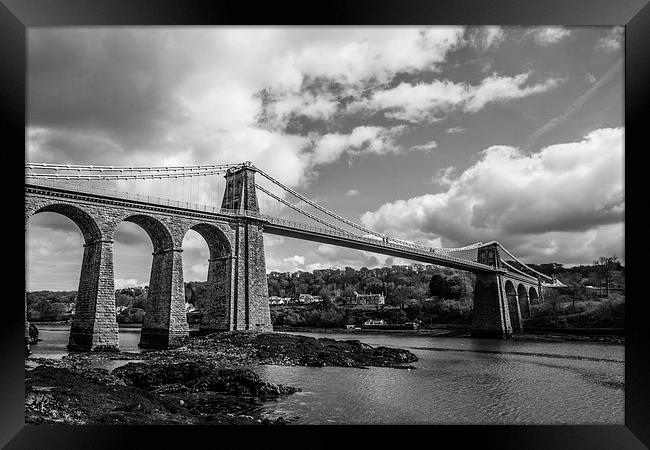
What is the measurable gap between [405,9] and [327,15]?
3.10 ft

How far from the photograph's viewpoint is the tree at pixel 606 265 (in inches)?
423

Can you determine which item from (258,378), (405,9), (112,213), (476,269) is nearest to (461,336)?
(476,269)

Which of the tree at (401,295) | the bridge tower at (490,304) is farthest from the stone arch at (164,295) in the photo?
the bridge tower at (490,304)

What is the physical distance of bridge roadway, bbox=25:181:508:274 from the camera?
33.3 feet

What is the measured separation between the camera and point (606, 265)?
36.6ft

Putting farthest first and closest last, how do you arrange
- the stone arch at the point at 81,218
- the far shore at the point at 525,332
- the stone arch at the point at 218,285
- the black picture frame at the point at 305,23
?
the stone arch at the point at 218,285, the far shore at the point at 525,332, the stone arch at the point at 81,218, the black picture frame at the point at 305,23

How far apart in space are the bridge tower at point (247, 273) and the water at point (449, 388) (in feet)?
7.25

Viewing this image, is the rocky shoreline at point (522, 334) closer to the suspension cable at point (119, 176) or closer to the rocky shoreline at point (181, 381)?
the rocky shoreline at point (181, 381)

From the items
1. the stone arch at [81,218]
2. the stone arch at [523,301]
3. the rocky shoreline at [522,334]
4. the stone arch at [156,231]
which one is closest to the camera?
the stone arch at [81,218]

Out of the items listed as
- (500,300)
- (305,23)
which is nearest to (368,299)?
(500,300)

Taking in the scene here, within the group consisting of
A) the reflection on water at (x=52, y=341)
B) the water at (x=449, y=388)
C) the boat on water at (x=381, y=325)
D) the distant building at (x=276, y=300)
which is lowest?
the water at (x=449, y=388)

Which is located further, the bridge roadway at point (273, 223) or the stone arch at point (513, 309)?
the stone arch at point (513, 309)

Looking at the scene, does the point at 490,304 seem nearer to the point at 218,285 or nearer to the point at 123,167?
the point at 218,285

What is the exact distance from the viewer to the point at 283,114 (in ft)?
30.0
